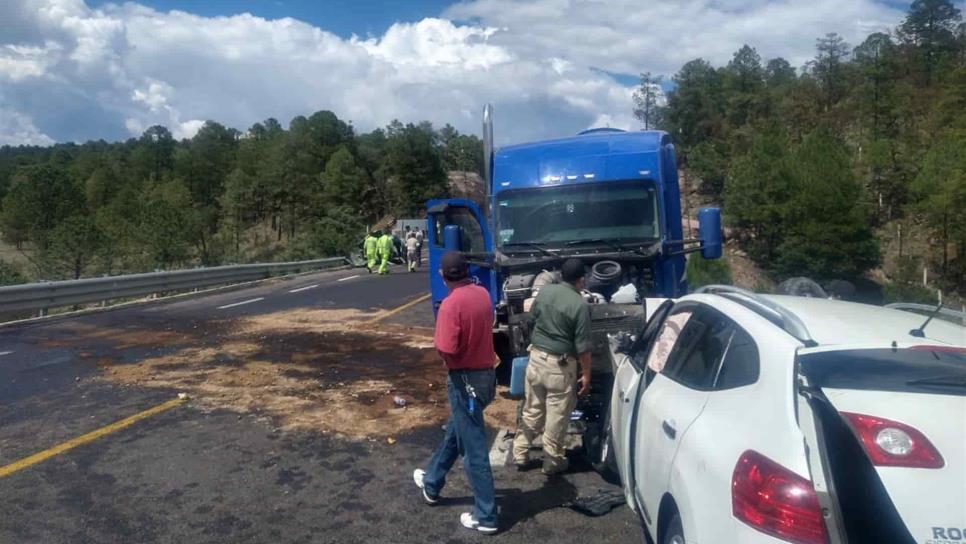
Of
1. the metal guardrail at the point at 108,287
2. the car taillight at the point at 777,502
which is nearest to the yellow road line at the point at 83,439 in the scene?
the car taillight at the point at 777,502

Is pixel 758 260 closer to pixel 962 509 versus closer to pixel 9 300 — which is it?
pixel 9 300

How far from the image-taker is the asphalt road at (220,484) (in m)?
5.46

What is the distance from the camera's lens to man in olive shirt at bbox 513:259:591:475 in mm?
6363

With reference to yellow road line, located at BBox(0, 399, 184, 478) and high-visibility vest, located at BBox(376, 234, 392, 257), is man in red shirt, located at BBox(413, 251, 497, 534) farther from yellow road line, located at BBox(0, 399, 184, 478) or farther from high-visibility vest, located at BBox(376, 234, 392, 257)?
high-visibility vest, located at BBox(376, 234, 392, 257)

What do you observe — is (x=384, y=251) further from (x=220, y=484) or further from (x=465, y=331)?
(x=465, y=331)

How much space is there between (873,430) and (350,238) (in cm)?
5999

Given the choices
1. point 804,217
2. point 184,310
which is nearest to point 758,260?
point 804,217

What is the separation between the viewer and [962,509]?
283cm

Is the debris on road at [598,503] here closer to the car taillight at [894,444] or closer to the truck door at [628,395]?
the truck door at [628,395]

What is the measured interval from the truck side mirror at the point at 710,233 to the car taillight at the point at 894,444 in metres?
7.38

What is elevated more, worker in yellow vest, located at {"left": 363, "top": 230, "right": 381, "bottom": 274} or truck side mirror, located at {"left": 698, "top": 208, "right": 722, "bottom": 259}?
truck side mirror, located at {"left": 698, "top": 208, "right": 722, "bottom": 259}

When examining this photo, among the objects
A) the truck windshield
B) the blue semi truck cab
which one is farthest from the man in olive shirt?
the truck windshield

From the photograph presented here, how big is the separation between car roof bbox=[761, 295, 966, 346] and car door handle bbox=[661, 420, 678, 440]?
761mm

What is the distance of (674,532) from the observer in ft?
12.4
